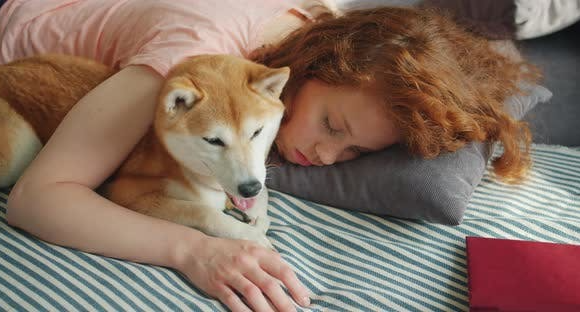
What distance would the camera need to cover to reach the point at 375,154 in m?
1.17

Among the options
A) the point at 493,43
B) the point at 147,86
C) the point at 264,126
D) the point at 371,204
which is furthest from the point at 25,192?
the point at 493,43

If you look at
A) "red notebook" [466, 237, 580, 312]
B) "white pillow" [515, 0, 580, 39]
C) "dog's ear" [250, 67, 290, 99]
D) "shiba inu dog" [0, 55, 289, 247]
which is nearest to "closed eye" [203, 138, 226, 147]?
"shiba inu dog" [0, 55, 289, 247]

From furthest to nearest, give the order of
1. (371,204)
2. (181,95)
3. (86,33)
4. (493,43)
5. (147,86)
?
(493,43), (86,33), (371,204), (147,86), (181,95)

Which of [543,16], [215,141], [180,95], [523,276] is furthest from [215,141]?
[543,16]

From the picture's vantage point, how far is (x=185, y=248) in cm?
92

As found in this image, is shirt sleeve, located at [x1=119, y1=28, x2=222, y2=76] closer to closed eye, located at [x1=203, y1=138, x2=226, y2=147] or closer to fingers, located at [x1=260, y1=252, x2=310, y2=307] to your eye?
closed eye, located at [x1=203, y1=138, x2=226, y2=147]

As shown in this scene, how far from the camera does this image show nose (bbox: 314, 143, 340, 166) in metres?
1.11

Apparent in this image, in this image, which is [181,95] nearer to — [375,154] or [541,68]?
[375,154]

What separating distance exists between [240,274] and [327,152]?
13.8 inches

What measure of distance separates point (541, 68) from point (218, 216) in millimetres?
1068

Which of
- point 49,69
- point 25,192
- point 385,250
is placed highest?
point 49,69

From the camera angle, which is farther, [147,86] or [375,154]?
[375,154]

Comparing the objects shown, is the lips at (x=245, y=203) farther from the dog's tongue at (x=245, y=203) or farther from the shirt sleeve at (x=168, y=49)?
the shirt sleeve at (x=168, y=49)

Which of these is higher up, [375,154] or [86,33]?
[86,33]
